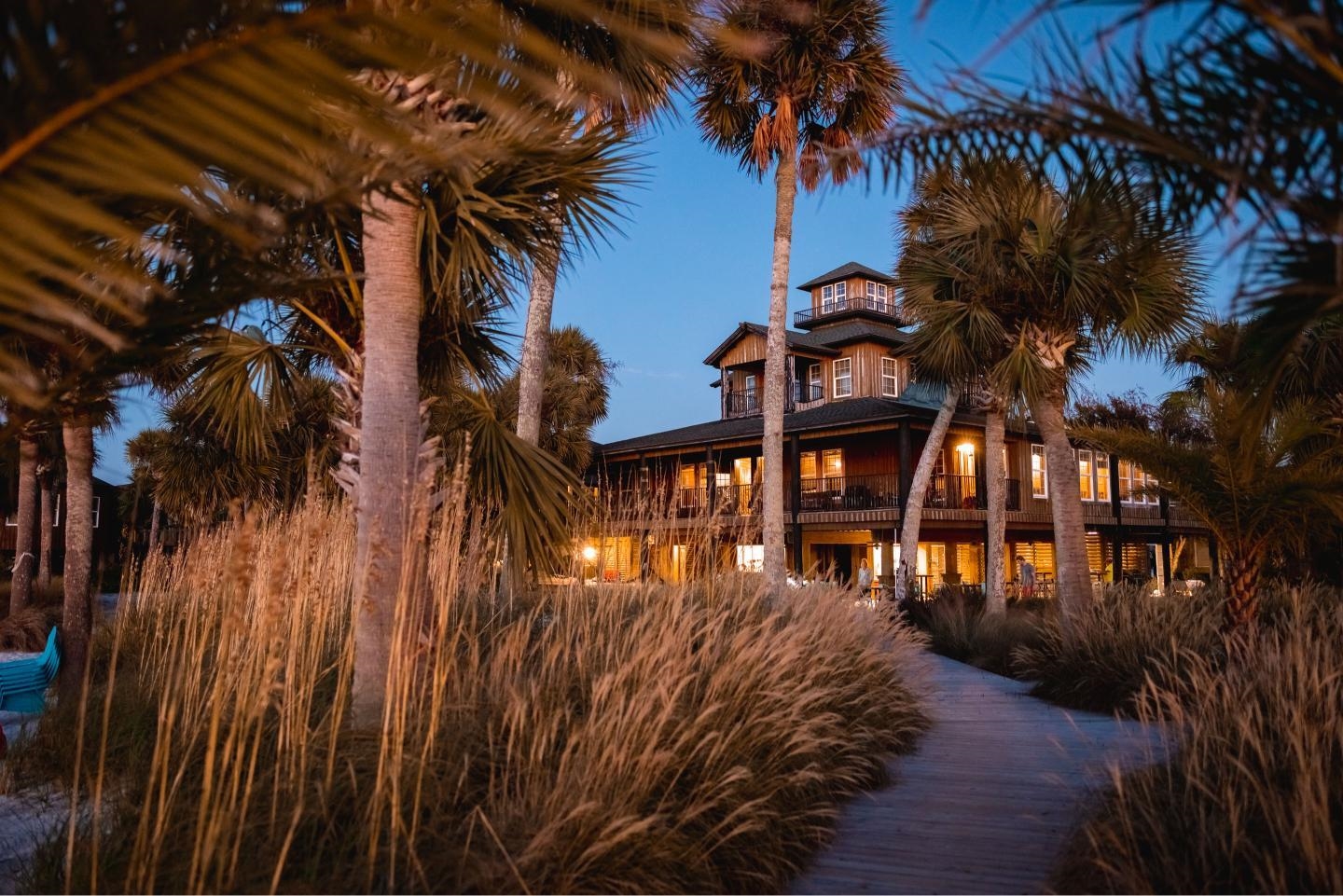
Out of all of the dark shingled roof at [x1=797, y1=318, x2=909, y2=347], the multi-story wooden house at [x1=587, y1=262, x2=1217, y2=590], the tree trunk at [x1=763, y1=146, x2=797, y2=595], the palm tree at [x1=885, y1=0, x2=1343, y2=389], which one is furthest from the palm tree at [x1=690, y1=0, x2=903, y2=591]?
the dark shingled roof at [x1=797, y1=318, x2=909, y2=347]

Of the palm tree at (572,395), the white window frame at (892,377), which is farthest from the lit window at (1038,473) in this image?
the palm tree at (572,395)

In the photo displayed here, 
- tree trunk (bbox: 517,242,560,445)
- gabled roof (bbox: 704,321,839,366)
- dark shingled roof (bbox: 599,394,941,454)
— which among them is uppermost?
gabled roof (bbox: 704,321,839,366)

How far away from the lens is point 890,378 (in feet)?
103

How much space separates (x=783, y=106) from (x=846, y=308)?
20372 millimetres

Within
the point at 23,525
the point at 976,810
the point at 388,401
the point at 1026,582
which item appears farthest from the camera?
the point at 1026,582

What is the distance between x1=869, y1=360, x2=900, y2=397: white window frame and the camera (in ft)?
102

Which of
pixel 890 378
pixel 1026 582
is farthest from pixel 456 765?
pixel 890 378

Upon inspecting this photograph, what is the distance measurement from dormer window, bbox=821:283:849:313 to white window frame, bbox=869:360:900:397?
4.24 metres

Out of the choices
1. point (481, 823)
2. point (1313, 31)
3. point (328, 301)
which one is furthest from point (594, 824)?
point (328, 301)

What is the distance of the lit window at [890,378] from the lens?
31.1 meters

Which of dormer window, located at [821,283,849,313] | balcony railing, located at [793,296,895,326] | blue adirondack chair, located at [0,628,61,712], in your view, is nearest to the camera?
blue adirondack chair, located at [0,628,61,712]

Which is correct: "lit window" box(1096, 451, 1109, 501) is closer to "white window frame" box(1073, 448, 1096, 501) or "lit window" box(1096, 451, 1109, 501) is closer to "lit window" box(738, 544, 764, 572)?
"white window frame" box(1073, 448, 1096, 501)

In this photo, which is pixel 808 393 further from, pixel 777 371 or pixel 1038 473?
pixel 777 371

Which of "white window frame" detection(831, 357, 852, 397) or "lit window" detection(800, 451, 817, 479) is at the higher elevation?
"white window frame" detection(831, 357, 852, 397)
